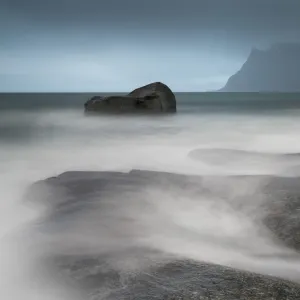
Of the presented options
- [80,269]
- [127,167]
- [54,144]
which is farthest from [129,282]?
[54,144]

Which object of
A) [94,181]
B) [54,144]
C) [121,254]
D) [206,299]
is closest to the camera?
[206,299]

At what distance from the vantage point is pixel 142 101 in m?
28.5

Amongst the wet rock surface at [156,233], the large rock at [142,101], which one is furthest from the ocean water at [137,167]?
the large rock at [142,101]

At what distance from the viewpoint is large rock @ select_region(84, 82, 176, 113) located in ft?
93.8

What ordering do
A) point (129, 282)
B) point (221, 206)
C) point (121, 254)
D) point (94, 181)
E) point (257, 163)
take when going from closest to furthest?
point (129, 282)
point (121, 254)
point (221, 206)
point (94, 181)
point (257, 163)

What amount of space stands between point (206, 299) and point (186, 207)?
2.80 metres

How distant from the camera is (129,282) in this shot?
10.7ft

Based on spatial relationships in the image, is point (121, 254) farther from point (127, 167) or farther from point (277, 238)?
point (127, 167)

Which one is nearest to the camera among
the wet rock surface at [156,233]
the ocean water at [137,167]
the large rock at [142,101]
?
the wet rock surface at [156,233]

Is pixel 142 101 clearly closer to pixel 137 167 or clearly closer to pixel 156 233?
pixel 137 167

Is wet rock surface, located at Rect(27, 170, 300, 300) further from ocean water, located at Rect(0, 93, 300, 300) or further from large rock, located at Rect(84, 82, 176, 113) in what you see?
large rock, located at Rect(84, 82, 176, 113)

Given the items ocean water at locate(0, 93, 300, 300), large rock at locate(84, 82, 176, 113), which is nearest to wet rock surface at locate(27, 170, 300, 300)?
ocean water at locate(0, 93, 300, 300)

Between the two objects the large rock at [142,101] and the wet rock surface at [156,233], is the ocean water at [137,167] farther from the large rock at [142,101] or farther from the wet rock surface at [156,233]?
the large rock at [142,101]

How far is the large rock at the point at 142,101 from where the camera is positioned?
1125 inches
